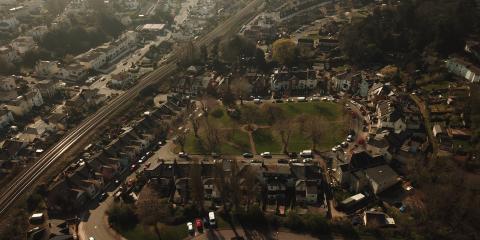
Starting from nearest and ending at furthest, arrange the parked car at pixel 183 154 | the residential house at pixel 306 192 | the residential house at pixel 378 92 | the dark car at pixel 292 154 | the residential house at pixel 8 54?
1. the residential house at pixel 306 192
2. the dark car at pixel 292 154
3. the parked car at pixel 183 154
4. the residential house at pixel 378 92
5. the residential house at pixel 8 54

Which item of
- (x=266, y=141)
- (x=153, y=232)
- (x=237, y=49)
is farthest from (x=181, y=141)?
(x=237, y=49)

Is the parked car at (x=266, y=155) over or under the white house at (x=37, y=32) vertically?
under

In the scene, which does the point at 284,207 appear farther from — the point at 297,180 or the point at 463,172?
the point at 463,172

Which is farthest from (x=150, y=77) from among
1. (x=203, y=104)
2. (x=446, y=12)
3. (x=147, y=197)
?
(x=446, y=12)

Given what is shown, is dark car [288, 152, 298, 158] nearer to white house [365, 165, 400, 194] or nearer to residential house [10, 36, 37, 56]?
white house [365, 165, 400, 194]

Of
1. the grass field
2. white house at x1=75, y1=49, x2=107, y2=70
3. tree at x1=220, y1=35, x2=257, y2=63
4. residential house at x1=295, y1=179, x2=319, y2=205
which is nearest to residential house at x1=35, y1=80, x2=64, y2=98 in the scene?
white house at x1=75, y1=49, x2=107, y2=70

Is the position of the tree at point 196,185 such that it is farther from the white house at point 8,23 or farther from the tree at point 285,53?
the white house at point 8,23

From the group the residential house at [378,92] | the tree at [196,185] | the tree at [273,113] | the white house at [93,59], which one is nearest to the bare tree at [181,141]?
the tree at [196,185]
